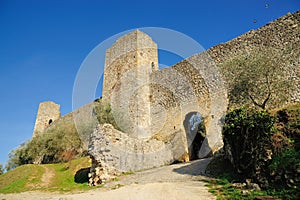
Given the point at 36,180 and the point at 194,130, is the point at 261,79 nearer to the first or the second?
the point at 194,130

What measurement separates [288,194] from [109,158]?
6907mm

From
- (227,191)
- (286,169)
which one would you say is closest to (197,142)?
(227,191)

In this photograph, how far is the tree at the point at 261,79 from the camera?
1043cm

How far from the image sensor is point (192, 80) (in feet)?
53.3

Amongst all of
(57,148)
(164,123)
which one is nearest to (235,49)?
(164,123)

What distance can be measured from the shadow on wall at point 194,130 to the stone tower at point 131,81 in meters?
3.02

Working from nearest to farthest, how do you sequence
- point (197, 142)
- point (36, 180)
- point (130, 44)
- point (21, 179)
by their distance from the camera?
point (36, 180), point (21, 179), point (197, 142), point (130, 44)

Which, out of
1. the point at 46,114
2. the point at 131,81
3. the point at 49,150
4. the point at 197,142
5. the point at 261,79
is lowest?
the point at 197,142

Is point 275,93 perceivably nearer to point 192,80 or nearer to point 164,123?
point 192,80

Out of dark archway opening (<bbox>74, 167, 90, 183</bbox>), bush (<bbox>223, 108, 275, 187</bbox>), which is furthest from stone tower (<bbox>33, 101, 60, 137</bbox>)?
bush (<bbox>223, 108, 275, 187</bbox>)

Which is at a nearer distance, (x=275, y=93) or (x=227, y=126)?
(x=227, y=126)

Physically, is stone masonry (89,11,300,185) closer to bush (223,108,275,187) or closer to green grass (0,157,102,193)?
green grass (0,157,102,193)

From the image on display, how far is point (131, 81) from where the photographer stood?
60.2 feet

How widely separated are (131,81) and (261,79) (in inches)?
403
